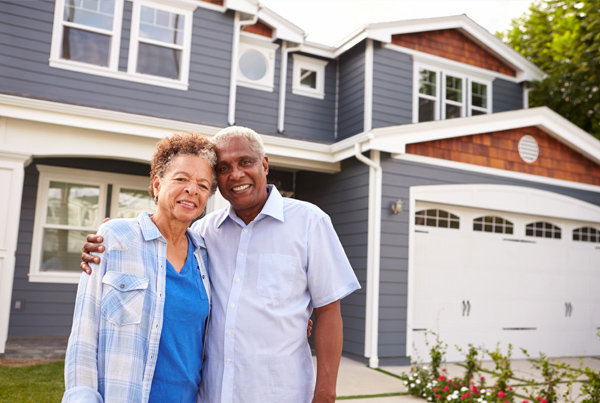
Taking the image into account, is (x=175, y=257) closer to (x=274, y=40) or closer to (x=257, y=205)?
(x=257, y=205)

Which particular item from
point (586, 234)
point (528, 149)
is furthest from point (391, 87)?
point (586, 234)

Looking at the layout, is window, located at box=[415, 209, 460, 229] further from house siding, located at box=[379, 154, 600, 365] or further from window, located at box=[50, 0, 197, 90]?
window, located at box=[50, 0, 197, 90]

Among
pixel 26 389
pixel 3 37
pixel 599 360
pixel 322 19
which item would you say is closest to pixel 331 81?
pixel 3 37

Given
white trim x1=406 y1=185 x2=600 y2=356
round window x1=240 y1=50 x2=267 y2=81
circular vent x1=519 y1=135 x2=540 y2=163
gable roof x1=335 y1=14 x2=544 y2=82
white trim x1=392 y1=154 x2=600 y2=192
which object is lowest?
white trim x1=406 y1=185 x2=600 y2=356

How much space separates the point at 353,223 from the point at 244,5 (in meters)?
4.03

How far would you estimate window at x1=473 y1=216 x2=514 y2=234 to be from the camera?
7.95m

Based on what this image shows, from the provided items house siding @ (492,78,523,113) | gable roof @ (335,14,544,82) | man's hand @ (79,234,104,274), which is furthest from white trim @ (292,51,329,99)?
man's hand @ (79,234,104,274)

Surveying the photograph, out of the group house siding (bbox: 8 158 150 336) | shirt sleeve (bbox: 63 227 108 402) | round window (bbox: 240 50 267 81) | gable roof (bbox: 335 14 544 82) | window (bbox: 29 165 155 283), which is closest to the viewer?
shirt sleeve (bbox: 63 227 108 402)

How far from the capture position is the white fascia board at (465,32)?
9141 millimetres

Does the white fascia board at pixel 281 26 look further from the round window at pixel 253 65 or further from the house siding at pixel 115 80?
the house siding at pixel 115 80

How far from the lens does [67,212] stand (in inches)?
319

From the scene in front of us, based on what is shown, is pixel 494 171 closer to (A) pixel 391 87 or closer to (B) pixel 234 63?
(A) pixel 391 87

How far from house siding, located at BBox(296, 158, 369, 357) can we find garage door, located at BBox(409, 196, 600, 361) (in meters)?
0.78

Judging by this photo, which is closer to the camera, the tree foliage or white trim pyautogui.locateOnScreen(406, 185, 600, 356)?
white trim pyautogui.locateOnScreen(406, 185, 600, 356)
